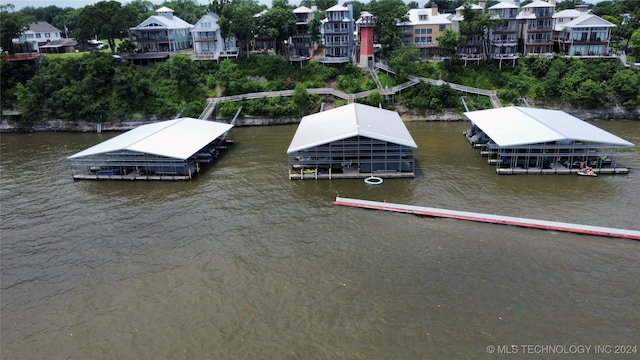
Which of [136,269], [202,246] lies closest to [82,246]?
[136,269]

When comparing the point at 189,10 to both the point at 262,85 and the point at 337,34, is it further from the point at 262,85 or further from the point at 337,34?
the point at 262,85

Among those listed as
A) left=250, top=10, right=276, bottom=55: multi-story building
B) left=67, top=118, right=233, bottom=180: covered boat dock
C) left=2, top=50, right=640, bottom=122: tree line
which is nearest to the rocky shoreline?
left=2, top=50, right=640, bottom=122: tree line

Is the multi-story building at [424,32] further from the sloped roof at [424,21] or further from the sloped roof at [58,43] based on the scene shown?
the sloped roof at [58,43]

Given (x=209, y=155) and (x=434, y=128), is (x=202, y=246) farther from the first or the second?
(x=434, y=128)

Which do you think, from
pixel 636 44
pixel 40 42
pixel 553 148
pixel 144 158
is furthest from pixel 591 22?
pixel 40 42

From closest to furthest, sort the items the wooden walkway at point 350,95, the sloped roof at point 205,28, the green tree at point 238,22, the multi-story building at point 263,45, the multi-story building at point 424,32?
1. the wooden walkway at point 350,95
2. the green tree at point 238,22
3. the sloped roof at point 205,28
4. the multi-story building at point 424,32
5. the multi-story building at point 263,45

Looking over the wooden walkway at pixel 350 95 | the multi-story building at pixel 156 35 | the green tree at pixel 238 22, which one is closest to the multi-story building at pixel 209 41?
the green tree at pixel 238 22
